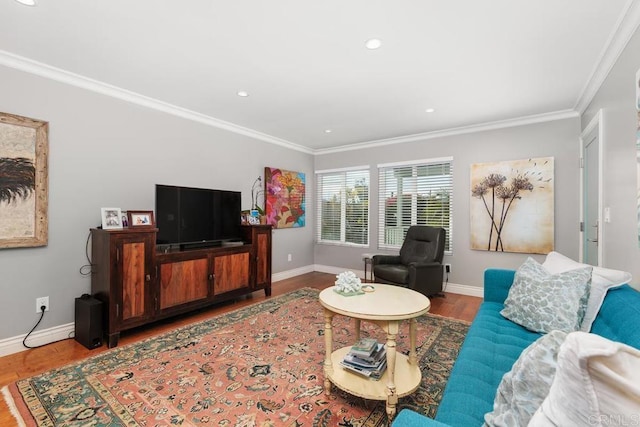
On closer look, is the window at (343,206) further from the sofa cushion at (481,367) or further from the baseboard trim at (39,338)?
the baseboard trim at (39,338)

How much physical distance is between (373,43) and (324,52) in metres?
0.39

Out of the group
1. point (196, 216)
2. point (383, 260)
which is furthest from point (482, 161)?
point (196, 216)

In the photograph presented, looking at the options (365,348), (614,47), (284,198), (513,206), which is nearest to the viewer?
(365,348)

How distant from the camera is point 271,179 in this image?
486 cm

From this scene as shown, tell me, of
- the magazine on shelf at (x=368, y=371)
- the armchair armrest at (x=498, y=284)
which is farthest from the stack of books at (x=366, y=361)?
the armchair armrest at (x=498, y=284)

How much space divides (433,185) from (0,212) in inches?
193

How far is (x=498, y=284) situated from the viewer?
2.38 metres

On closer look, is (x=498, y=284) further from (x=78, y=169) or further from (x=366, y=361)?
(x=78, y=169)

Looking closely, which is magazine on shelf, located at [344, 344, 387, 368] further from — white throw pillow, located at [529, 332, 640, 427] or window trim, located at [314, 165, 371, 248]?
window trim, located at [314, 165, 371, 248]

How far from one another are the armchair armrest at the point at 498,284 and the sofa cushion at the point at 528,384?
1651 mm

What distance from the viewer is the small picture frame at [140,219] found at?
116 inches

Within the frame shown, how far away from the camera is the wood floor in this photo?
2.16 metres

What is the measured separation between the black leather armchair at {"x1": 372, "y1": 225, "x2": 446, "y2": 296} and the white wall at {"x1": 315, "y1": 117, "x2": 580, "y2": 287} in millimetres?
495

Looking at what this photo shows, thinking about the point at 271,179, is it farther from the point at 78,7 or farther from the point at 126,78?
the point at 78,7
